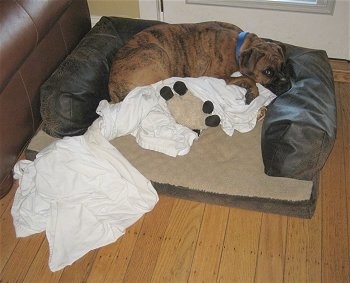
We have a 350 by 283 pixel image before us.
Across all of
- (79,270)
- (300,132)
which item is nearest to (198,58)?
(300,132)

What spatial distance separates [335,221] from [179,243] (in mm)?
680

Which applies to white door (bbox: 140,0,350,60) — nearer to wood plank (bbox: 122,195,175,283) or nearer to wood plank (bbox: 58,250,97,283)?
wood plank (bbox: 122,195,175,283)

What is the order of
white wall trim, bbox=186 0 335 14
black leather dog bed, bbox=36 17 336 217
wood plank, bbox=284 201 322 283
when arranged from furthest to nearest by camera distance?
1. white wall trim, bbox=186 0 335 14
2. black leather dog bed, bbox=36 17 336 217
3. wood plank, bbox=284 201 322 283

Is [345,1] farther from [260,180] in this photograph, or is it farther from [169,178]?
[169,178]

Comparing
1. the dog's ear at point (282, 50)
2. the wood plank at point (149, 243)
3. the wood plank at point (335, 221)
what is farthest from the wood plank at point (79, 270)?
the dog's ear at point (282, 50)

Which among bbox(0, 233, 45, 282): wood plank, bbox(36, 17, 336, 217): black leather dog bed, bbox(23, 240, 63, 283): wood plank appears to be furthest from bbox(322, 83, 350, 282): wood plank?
bbox(0, 233, 45, 282): wood plank

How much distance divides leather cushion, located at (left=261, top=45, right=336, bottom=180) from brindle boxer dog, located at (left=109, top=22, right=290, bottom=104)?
183 millimetres

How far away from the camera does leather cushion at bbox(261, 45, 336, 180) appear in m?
1.66

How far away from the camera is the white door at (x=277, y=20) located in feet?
7.84

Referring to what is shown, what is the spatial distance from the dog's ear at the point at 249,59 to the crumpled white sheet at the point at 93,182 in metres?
0.29

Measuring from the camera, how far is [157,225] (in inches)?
68.7

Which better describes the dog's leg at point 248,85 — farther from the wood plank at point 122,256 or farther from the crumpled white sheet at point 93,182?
the wood plank at point 122,256

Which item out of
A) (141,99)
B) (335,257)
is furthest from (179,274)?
(141,99)

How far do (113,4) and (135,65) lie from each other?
85cm
